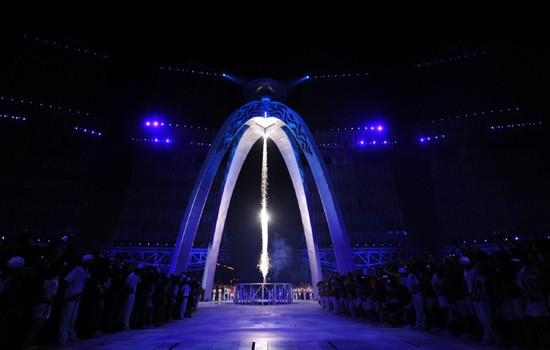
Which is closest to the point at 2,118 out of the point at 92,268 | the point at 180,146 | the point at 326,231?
the point at 180,146

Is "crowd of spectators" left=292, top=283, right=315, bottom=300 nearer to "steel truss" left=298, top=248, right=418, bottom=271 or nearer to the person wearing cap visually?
"steel truss" left=298, top=248, right=418, bottom=271

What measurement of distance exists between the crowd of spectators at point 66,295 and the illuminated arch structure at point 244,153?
12.7 m

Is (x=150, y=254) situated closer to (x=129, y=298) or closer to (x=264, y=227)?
(x=264, y=227)

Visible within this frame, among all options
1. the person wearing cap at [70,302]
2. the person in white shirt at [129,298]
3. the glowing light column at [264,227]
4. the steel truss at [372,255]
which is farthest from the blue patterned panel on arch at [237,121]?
the person wearing cap at [70,302]

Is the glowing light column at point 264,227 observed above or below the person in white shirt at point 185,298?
above

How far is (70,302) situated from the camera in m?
5.67

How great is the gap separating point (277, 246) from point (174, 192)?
55.2 ft

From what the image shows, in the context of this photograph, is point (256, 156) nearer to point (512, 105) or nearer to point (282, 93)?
point (282, 93)

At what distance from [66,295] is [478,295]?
8.16 m

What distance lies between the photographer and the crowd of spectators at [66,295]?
4.46m

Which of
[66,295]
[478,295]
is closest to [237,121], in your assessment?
[66,295]

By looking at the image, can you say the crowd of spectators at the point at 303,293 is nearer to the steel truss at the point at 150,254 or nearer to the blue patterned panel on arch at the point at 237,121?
the steel truss at the point at 150,254

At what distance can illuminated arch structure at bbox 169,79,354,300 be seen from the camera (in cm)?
2116

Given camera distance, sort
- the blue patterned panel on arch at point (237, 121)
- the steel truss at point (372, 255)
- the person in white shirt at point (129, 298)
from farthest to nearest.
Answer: the steel truss at point (372, 255) → the blue patterned panel on arch at point (237, 121) → the person in white shirt at point (129, 298)
